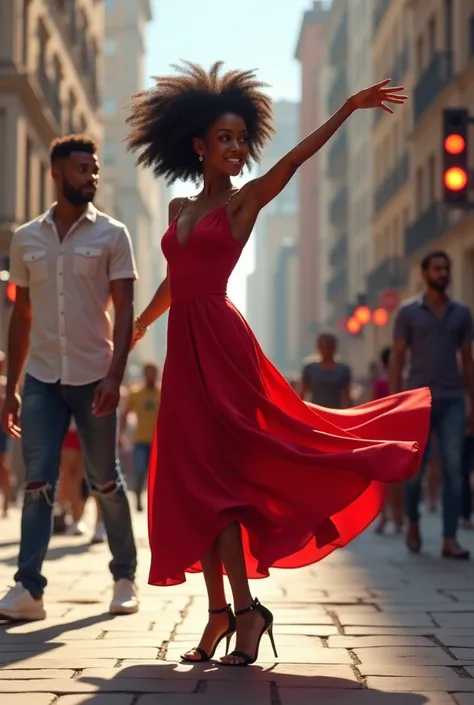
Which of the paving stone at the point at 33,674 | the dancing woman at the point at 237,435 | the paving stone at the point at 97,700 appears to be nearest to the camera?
the paving stone at the point at 97,700

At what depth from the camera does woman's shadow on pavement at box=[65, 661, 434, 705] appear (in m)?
4.73

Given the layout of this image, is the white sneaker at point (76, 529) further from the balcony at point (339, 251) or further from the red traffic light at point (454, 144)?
the balcony at point (339, 251)

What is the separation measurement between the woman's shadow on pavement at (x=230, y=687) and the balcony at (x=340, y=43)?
68.3 meters

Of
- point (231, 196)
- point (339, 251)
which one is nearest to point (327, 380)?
point (231, 196)

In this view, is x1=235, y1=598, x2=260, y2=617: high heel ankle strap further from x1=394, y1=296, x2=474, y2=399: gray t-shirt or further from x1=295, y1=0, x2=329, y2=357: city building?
x1=295, y1=0, x2=329, y2=357: city building

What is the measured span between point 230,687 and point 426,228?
1279 inches

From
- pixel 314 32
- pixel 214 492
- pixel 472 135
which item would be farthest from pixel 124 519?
pixel 314 32

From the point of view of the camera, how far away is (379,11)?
54969 millimetres

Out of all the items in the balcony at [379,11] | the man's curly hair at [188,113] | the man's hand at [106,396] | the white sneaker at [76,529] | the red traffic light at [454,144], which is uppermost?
the balcony at [379,11]

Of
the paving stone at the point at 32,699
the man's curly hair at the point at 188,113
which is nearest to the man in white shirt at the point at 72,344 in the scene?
the man's curly hair at the point at 188,113

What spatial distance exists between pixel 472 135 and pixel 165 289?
25.7 meters

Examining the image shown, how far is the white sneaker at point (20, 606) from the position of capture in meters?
6.67

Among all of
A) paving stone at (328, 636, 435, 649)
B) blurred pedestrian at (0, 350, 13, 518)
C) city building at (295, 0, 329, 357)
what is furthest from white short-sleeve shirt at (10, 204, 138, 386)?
city building at (295, 0, 329, 357)

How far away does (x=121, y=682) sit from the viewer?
5051 millimetres
